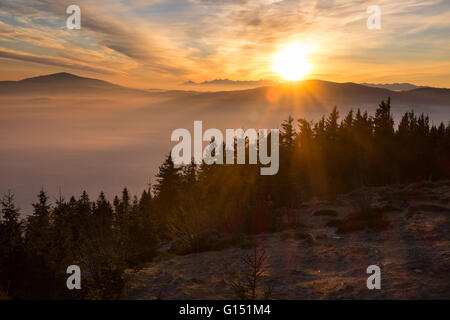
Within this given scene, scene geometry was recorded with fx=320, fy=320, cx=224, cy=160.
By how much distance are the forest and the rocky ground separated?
1.43m

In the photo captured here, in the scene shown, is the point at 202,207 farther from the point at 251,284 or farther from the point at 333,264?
the point at 251,284

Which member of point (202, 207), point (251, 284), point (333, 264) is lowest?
point (333, 264)

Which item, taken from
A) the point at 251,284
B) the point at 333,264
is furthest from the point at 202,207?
the point at 251,284

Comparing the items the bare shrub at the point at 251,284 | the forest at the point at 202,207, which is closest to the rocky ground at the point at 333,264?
the bare shrub at the point at 251,284

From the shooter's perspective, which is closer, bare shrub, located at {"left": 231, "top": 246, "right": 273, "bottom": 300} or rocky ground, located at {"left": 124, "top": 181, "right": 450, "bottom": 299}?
bare shrub, located at {"left": 231, "top": 246, "right": 273, "bottom": 300}

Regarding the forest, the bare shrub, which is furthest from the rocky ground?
the forest

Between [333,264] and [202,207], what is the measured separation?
7927 millimetres

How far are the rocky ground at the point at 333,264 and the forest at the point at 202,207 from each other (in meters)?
1.43

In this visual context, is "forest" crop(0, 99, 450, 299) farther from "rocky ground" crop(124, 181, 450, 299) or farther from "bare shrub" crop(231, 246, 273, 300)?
"bare shrub" crop(231, 246, 273, 300)

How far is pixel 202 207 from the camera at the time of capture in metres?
18.1

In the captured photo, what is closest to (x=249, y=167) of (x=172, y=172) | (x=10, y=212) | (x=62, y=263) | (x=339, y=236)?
(x=172, y=172)

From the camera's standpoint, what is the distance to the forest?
38.1ft

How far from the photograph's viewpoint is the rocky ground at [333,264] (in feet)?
31.9
